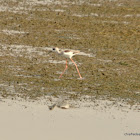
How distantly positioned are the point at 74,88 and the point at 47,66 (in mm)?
1936

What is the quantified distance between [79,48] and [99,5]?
23.7ft

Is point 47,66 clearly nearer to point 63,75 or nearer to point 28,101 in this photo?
point 63,75

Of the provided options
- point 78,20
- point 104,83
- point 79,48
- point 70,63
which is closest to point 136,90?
point 104,83

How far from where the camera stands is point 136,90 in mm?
13023

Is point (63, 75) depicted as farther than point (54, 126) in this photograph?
Yes

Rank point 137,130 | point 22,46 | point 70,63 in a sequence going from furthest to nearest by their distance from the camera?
point 22,46, point 70,63, point 137,130

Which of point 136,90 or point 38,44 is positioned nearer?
point 136,90

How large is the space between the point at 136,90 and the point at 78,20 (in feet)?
26.3

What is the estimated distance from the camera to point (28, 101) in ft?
39.1

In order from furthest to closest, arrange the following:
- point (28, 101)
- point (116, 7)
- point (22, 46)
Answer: point (116, 7) < point (22, 46) < point (28, 101)

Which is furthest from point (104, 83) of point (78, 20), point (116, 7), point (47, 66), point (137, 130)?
point (116, 7)

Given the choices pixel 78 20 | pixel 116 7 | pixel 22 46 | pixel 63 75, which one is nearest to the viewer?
pixel 63 75

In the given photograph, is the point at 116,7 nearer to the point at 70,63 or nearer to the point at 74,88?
the point at 70,63

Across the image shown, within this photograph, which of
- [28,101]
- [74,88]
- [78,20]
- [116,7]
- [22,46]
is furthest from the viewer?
[116,7]
